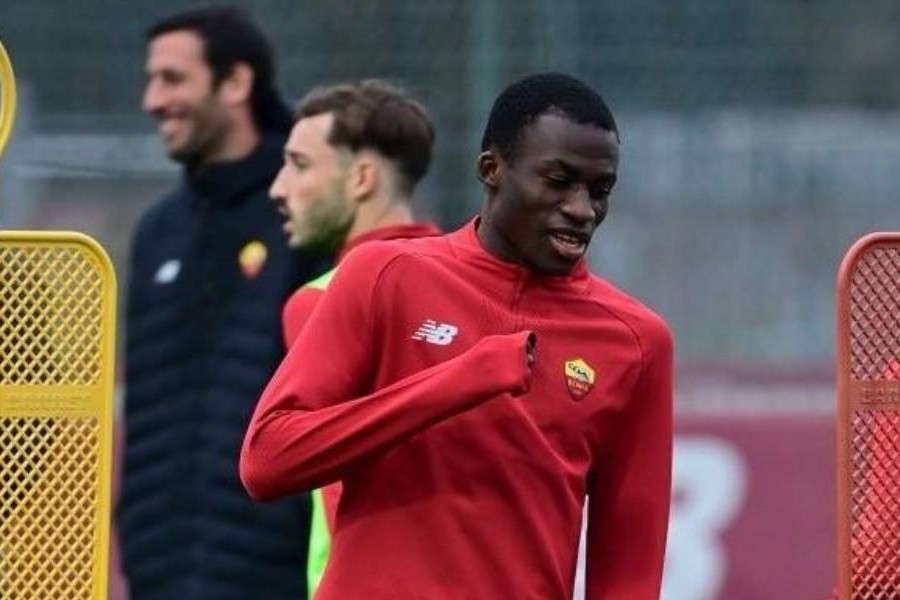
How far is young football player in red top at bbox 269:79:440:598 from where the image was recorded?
5621mm

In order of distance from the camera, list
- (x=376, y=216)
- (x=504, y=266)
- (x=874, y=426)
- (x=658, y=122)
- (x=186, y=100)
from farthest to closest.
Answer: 1. (x=658, y=122)
2. (x=186, y=100)
3. (x=376, y=216)
4. (x=874, y=426)
5. (x=504, y=266)

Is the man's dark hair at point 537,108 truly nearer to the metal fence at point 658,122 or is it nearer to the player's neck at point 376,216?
the player's neck at point 376,216

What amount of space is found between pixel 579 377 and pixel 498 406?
15cm

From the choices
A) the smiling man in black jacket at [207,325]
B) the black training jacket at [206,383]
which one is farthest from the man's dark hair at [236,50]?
the black training jacket at [206,383]

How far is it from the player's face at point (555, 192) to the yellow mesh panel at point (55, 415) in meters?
0.62

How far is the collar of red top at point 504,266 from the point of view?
13.1 ft

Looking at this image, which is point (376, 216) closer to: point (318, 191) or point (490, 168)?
point (318, 191)

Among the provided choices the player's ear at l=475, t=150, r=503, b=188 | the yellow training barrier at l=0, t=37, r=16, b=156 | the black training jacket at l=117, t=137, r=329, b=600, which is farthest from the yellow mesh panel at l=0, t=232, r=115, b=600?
the black training jacket at l=117, t=137, r=329, b=600

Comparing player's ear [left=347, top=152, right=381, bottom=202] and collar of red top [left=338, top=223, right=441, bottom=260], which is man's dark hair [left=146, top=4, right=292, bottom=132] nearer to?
player's ear [left=347, top=152, right=381, bottom=202]

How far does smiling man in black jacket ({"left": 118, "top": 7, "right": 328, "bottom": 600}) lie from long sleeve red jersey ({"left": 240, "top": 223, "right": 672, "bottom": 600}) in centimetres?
204

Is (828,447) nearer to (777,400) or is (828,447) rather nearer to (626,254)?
(777,400)

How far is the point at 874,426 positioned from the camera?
418cm

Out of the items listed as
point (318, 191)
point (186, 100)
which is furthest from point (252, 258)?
point (318, 191)

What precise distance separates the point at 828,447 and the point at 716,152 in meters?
1.15
